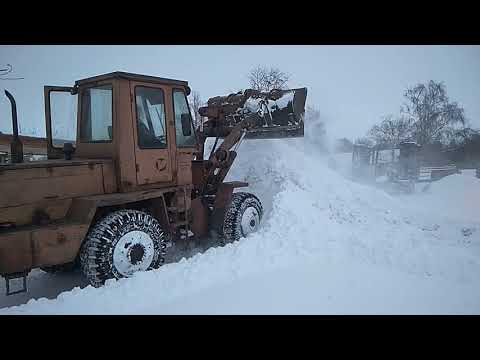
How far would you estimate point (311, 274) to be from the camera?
4434 mm

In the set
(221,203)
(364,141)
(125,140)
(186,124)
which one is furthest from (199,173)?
(364,141)

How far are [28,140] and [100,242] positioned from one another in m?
5.73

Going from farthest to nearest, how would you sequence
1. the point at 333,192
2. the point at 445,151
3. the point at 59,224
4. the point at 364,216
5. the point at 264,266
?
the point at 445,151
the point at 333,192
the point at 364,216
the point at 264,266
the point at 59,224

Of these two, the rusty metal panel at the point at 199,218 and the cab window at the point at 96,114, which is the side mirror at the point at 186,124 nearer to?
the cab window at the point at 96,114

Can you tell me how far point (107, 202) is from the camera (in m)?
4.46

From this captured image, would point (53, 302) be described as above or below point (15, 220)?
below

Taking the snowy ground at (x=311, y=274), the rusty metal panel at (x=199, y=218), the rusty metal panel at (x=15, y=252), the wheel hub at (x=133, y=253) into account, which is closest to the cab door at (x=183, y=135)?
the rusty metal panel at (x=199, y=218)

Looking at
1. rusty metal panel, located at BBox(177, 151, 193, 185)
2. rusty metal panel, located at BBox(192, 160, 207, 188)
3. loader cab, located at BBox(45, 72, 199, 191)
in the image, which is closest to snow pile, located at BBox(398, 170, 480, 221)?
rusty metal panel, located at BBox(192, 160, 207, 188)

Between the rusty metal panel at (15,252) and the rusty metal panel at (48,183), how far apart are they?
42 centimetres

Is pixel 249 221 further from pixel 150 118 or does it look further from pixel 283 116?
pixel 150 118

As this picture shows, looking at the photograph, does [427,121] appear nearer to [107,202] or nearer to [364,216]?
[364,216]

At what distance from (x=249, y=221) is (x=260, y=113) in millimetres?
2327

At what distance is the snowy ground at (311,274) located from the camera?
3678mm

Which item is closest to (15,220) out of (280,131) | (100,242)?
(100,242)
